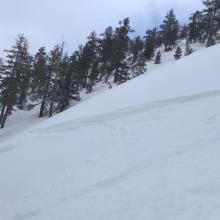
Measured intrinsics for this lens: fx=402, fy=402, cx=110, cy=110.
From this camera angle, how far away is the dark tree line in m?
47.1

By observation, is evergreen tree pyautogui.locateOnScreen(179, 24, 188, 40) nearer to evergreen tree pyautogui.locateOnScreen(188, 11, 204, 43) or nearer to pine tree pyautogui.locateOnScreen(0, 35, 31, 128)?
evergreen tree pyautogui.locateOnScreen(188, 11, 204, 43)

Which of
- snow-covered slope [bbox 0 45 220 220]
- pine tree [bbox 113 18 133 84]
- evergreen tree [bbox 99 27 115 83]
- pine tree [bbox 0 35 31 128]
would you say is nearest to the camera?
snow-covered slope [bbox 0 45 220 220]

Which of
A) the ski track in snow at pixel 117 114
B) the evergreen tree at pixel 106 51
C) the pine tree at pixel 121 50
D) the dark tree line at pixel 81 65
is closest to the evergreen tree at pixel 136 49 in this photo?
the dark tree line at pixel 81 65

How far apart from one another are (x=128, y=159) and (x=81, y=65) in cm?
5397

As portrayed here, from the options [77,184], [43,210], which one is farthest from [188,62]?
[43,210]

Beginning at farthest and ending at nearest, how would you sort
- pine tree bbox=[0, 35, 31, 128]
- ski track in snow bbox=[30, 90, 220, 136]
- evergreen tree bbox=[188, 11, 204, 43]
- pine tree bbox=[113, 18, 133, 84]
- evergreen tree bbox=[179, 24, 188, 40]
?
evergreen tree bbox=[179, 24, 188, 40], evergreen tree bbox=[188, 11, 204, 43], pine tree bbox=[113, 18, 133, 84], pine tree bbox=[0, 35, 31, 128], ski track in snow bbox=[30, 90, 220, 136]

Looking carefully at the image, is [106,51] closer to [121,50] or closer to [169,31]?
[121,50]

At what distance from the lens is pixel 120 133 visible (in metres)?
15.1

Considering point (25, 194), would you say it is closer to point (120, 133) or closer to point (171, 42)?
point (120, 133)

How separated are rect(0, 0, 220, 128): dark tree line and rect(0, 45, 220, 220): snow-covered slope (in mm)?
28012

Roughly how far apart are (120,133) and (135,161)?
2.94 m

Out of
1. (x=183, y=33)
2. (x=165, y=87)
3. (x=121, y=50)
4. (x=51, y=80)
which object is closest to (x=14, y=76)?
(x=51, y=80)

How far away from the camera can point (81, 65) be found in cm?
6556

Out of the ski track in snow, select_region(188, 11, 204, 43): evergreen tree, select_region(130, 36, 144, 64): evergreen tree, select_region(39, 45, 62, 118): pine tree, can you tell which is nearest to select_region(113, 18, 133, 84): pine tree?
select_region(39, 45, 62, 118): pine tree
